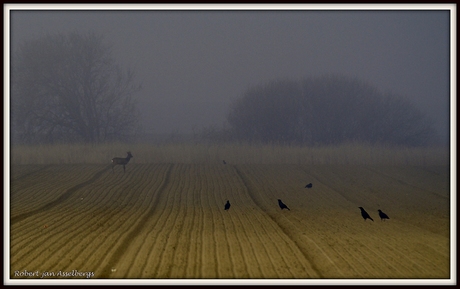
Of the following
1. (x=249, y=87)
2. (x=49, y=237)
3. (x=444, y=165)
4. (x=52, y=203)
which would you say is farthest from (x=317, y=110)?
(x=49, y=237)

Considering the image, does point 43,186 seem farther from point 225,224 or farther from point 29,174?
point 225,224

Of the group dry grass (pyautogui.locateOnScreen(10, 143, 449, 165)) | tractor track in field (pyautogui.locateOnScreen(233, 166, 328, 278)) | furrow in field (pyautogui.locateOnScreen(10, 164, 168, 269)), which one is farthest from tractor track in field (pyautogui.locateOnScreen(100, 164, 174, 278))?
dry grass (pyautogui.locateOnScreen(10, 143, 449, 165))

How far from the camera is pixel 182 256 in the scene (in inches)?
373

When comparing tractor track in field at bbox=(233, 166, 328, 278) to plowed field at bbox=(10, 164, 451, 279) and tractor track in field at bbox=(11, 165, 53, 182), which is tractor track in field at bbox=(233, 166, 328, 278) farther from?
tractor track in field at bbox=(11, 165, 53, 182)

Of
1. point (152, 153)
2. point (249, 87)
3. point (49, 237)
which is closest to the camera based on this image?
point (49, 237)

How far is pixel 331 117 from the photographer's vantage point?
3897 cm

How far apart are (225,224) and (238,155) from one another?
54.1 ft

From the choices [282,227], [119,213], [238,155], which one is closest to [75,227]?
[119,213]

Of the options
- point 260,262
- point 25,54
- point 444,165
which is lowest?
point 444,165

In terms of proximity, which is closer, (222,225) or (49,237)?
(49,237)

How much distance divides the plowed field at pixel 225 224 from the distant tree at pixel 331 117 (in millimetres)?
13438

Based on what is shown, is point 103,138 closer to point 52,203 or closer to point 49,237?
point 52,203

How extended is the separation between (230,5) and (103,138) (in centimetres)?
3283

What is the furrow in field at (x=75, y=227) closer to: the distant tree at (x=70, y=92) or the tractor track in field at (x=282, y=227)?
the tractor track in field at (x=282, y=227)
